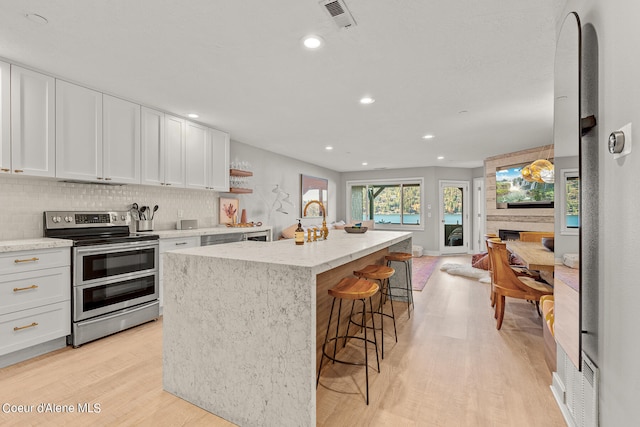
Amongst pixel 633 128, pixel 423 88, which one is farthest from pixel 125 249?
pixel 633 128

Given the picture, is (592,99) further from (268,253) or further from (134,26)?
(134,26)

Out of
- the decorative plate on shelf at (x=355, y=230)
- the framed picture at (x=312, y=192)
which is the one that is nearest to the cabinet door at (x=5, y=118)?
the decorative plate on shelf at (x=355, y=230)

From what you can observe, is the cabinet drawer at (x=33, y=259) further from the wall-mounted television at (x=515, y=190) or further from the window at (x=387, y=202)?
the window at (x=387, y=202)

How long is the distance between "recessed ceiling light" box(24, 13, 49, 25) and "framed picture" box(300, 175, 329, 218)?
5353 millimetres

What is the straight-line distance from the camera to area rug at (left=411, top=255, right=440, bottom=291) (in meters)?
5.02

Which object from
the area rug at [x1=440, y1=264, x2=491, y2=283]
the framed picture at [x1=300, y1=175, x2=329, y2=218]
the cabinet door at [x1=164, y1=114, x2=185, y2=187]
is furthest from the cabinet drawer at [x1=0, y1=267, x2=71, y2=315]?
Result: the area rug at [x1=440, y1=264, x2=491, y2=283]

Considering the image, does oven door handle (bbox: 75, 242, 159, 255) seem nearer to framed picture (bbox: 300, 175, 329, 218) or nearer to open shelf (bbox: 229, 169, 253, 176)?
open shelf (bbox: 229, 169, 253, 176)

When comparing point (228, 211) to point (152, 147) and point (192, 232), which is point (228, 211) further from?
point (152, 147)

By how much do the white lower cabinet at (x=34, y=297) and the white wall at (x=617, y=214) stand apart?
3.62 m

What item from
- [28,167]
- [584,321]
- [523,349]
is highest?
[28,167]

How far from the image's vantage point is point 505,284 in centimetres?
310

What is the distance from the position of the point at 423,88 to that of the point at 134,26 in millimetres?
2497

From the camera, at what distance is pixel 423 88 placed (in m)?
3.04

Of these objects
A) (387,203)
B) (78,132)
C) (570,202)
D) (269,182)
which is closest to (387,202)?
(387,203)
